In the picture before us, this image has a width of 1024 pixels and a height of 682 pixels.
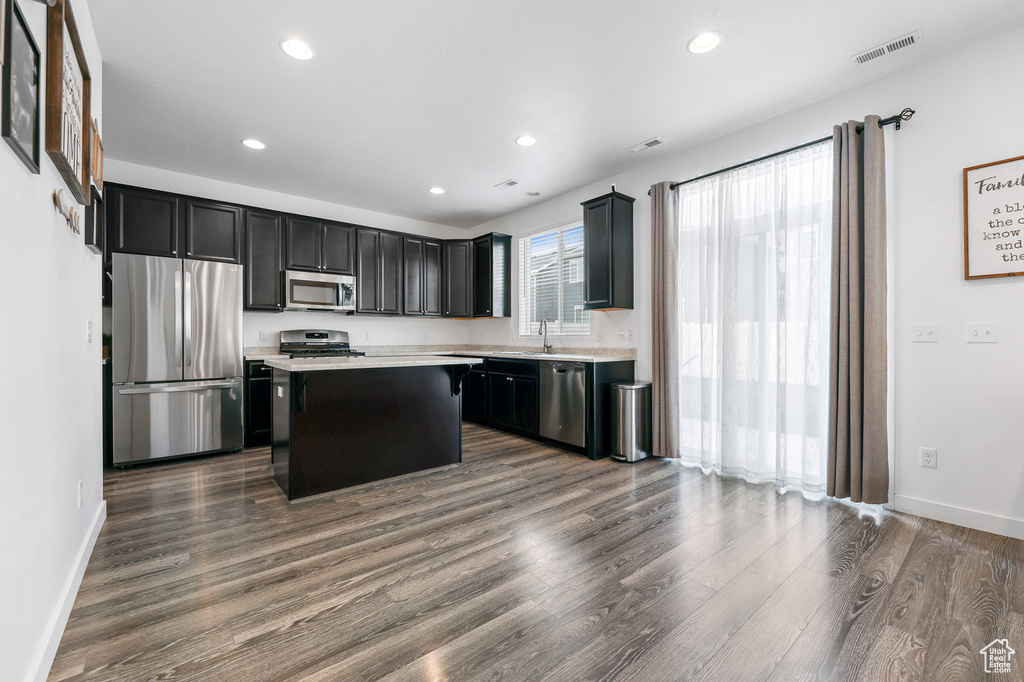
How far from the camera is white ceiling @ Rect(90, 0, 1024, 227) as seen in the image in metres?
2.28

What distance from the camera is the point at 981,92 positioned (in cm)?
248

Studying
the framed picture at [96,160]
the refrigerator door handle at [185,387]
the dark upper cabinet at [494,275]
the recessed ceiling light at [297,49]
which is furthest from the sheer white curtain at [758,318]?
the refrigerator door handle at [185,387]

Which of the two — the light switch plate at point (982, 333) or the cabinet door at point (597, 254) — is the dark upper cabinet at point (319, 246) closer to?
the cabinet door at point (597, 254)

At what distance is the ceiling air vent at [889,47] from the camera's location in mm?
2438

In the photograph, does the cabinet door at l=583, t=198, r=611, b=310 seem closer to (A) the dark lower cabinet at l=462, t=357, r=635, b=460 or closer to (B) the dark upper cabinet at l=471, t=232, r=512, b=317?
(A) the dark lower cabinet at l=462, t=357, r=635, b=460

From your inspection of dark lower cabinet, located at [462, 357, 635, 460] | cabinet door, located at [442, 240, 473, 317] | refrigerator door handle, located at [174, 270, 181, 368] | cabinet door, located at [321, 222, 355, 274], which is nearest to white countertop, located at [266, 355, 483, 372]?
dark lower cabinet, located at [462, 357, 635, 460]

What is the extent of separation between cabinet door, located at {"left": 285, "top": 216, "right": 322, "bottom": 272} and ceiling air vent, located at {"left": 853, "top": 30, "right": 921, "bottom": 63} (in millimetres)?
4857

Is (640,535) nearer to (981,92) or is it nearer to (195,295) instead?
(981,92)

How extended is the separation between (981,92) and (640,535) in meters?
3.09

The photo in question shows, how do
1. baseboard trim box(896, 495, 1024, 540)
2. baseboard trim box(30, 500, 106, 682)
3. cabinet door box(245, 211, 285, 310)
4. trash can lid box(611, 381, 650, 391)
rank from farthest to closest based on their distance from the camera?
cabinet door box(245, 211, 285, 310), trash can lid box(611, 381, 650, 391), baseboard trim box(896, 495, 1024, 540), baseboard trim box(30, 500, 106, 682)

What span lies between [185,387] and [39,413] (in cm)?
280

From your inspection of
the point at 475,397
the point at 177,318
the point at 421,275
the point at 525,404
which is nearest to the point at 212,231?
the point at 177,318

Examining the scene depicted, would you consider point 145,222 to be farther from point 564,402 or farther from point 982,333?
point 982,333

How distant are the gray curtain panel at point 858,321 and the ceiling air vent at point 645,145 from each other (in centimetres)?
127
